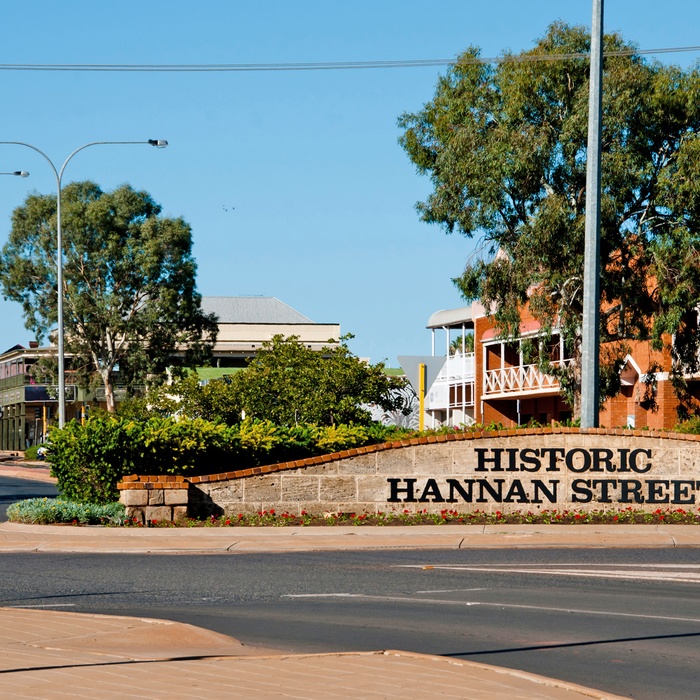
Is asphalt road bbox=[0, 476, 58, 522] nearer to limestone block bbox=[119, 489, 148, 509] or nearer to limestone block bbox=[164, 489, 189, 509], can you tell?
limestone block bbox=[119, 489, 148, 509]

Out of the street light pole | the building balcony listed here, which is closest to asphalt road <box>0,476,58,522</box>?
the street light pole

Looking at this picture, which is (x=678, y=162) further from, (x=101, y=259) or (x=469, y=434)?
(x=101, y=259)

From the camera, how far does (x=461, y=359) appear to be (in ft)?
217

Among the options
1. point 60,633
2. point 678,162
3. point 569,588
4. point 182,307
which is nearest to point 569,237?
point 678,162

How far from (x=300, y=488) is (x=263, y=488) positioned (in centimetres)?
67

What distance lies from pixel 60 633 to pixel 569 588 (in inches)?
234

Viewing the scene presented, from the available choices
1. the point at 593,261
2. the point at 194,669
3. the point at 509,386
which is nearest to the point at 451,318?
the point at 509,386

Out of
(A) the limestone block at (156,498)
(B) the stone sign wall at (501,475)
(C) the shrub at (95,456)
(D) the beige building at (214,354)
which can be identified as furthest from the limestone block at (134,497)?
(D) the beige building at (214,354)

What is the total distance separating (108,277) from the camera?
61750mm

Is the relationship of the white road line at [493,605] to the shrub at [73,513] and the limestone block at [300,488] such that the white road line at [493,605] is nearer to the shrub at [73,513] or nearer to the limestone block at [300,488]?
the shrub at [73,513]

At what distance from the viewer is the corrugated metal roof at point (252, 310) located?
10719 centimetres

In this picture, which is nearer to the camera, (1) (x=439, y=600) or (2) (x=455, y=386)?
(1) (x=439, y=600)

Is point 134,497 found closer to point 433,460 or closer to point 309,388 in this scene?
point 433,460

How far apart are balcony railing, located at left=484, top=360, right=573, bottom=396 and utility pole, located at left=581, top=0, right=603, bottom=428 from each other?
93.0 ft
